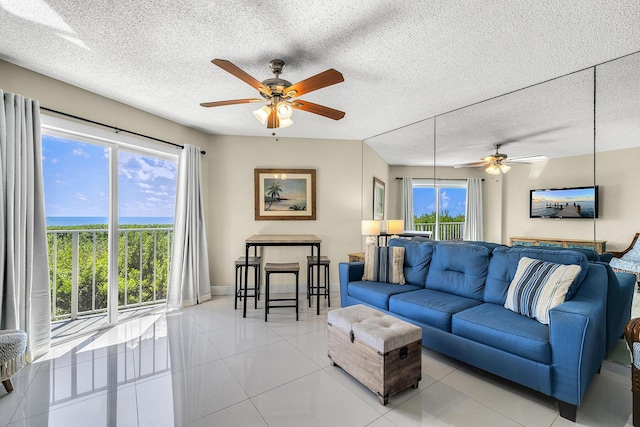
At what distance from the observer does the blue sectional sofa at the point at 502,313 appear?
5.31 feet

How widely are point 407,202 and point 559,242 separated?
1.65 m

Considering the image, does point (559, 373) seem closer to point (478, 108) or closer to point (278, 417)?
point (278, 417)

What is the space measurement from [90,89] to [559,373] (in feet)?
15.1

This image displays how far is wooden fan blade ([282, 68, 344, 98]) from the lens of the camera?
1844 mm

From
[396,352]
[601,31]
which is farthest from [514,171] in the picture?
[396,352]

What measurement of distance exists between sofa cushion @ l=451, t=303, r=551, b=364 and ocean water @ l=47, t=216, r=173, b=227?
3.78 meters

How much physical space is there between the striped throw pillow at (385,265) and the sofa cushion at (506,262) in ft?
2.95

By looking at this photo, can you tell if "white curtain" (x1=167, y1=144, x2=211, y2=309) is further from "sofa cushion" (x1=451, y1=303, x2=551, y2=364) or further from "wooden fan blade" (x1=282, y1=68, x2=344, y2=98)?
"sofa cushion" (x1=451, y1=303, x2=551, y2=364)

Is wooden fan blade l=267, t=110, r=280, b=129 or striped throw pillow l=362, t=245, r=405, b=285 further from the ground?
wooden fan blade l=267, t=110, r=280, b=129

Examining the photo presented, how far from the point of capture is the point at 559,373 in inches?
64.0

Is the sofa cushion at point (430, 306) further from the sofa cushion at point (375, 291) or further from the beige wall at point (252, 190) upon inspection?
the beige wall at point (252, 190)

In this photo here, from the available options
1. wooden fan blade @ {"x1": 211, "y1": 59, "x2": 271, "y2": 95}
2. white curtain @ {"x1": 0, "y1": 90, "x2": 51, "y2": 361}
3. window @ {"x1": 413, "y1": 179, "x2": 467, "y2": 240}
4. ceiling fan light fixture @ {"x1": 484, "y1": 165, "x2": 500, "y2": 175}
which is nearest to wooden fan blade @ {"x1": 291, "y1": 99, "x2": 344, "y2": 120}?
wooden fan blade @ {"x1": 211, "y1": 59, "x2": 271, "y2": 95}

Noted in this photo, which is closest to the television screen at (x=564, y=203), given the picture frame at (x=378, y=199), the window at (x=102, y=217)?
the picture frame at (x=378, y=199)

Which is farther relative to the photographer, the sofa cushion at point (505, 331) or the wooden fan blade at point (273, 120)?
the wooden fan blade at point (273, 120)
